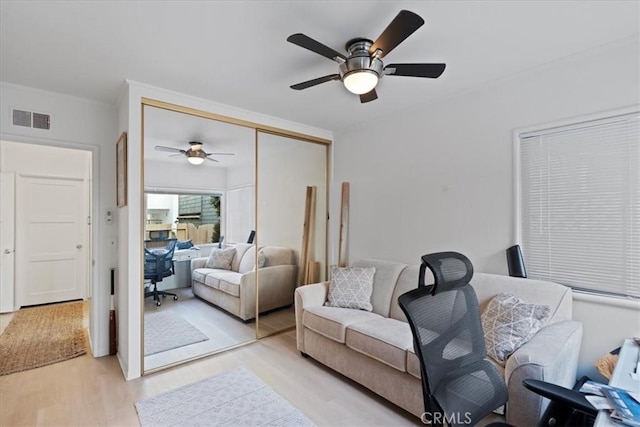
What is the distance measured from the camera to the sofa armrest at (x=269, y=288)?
362 centimetres

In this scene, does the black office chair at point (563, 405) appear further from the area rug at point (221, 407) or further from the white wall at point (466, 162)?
the area rug at point (221, 407)

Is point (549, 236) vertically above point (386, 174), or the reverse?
point (386, 174)

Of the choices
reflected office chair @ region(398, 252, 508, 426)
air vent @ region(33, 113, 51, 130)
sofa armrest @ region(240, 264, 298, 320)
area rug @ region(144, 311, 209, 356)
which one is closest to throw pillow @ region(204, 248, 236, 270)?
sofa armrest @ region(240, 264, 298, 320)

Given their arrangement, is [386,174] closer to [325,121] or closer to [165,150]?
[325,121]

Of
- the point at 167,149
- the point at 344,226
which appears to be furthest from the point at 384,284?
the point at 167,149

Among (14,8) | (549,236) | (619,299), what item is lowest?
(619,299)

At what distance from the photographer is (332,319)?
274 cm

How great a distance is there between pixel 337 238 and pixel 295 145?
1395 mm

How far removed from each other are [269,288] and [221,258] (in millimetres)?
711

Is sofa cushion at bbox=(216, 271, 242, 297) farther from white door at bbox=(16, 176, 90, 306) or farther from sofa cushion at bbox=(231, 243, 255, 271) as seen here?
white door at bbox=(16, 176, 90, 306)

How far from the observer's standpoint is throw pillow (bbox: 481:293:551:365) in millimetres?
1881

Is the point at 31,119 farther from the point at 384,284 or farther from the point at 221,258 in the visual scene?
A: the point at 384,284

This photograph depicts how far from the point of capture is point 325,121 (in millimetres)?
3846

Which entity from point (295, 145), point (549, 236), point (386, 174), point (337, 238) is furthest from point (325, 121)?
point (549, 236)
